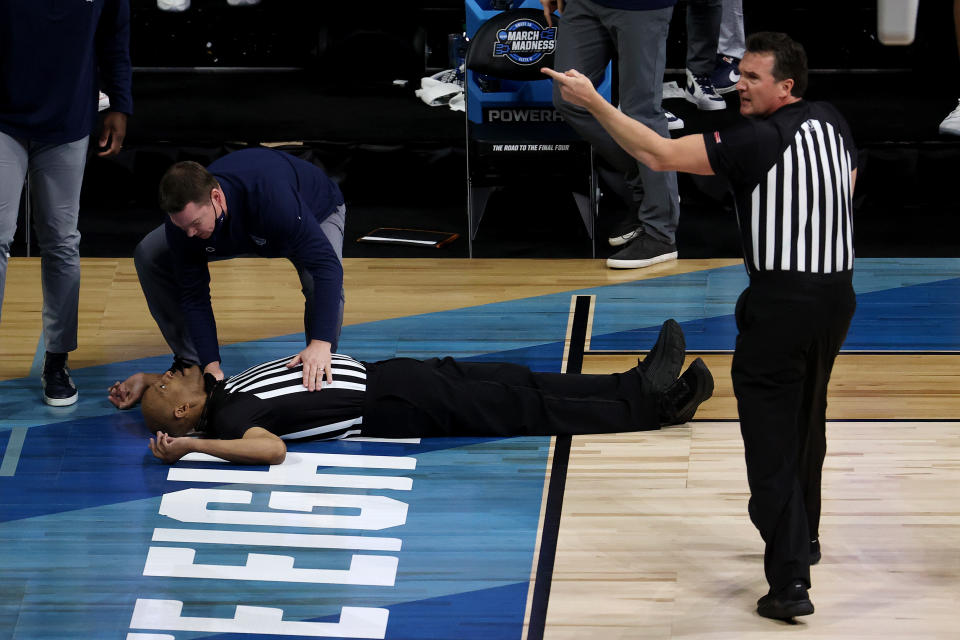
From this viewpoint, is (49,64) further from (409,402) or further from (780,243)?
(780,243)

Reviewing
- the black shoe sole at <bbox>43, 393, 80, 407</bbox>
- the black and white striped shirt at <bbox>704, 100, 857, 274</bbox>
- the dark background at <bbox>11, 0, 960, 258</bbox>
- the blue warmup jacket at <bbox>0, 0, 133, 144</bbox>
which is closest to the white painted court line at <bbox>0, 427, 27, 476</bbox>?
the black shoe sole at <bbox>43, 393, 80, 407</bbox>

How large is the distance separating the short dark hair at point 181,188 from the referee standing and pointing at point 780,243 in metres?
1.22

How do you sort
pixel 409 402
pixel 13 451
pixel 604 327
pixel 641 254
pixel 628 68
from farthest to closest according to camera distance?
1. pixel 641 254
2. pixel 628 68
3. pixel 604 327
4. pixel 13 451
5. pixel 409 402

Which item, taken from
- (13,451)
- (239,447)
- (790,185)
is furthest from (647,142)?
(13,451)

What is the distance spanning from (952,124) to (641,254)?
168 centimetres

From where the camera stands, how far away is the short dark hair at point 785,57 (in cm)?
305

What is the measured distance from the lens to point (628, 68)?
5.34 metres

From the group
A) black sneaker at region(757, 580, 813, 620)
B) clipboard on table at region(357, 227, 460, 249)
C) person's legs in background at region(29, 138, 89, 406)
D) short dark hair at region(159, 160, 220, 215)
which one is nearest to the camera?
black sneaker at region(757, 580, 813, 620)

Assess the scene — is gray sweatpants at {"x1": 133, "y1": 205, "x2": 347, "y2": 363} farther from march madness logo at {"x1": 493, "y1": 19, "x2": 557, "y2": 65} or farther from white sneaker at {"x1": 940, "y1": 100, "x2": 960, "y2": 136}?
white sneaker at {"x1": 940, "y1": 100, "x2": 960, "y2": 136}

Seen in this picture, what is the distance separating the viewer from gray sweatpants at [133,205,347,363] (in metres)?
4.44

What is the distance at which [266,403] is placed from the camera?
3998mm

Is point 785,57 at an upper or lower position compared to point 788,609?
upper

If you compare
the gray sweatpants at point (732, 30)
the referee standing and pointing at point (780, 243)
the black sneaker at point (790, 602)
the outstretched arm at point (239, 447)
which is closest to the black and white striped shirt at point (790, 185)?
the referee standing and pointing at point (780, 243)

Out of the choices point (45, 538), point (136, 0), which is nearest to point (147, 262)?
point (45, 538)
